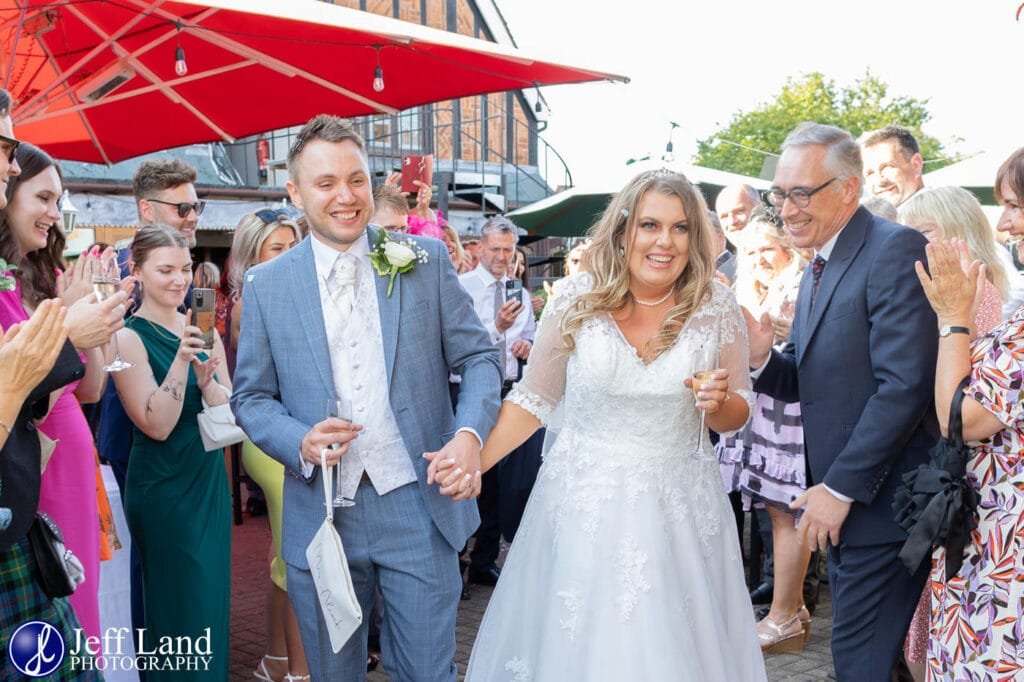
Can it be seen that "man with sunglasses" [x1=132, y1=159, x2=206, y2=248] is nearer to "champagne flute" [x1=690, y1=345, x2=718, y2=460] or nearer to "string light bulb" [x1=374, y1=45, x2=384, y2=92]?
"string light bulb" [x1=374, y1=45, x2=384, y2=92]

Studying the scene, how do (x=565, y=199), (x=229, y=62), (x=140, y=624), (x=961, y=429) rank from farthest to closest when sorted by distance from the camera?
(x=565, y=199) → (x=229, y=62) → (x=140, y=624) → (x=961, y=429)

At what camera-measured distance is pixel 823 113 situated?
43312mm

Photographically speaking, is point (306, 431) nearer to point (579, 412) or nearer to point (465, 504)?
point (465, 504)

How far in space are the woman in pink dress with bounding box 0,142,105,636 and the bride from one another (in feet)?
4.84

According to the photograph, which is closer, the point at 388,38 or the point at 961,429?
the point at 961,429

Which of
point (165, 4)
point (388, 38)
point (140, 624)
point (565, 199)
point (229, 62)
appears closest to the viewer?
point (140, 624)

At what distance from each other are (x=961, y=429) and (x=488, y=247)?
4.79 meters

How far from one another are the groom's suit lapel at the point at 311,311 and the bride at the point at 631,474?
532mm

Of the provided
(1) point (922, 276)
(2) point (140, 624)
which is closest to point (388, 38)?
(2) point (140, 624)

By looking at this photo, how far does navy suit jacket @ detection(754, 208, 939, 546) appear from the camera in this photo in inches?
122

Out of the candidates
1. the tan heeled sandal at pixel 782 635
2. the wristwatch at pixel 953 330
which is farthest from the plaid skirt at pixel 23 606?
the tan heeled sandal at pixel 782 635

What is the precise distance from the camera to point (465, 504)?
3.38m

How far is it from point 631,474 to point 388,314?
0.98 m

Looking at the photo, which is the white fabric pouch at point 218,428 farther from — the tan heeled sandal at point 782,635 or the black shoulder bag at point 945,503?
the tan heeled sandal at point 782,635
